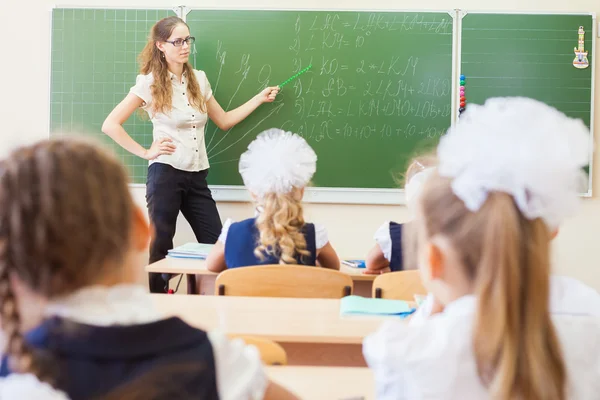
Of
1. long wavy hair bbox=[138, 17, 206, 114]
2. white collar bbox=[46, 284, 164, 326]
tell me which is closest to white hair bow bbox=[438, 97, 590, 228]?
white collar bbox=[46, 284, 164, 326]

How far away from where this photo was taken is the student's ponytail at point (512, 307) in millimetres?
993

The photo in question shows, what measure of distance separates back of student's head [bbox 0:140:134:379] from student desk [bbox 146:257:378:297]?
6.60 ft

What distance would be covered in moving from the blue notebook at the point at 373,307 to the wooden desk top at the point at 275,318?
3 centimetres

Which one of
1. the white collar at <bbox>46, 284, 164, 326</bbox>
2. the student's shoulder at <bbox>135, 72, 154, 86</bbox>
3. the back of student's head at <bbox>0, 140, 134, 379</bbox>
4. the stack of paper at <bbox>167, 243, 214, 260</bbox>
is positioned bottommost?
the stack of paper at <bbox>167, 243, 214, 260</bbox>

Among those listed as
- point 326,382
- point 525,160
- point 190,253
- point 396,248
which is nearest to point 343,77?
point 190,253

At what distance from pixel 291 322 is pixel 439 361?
85 cm

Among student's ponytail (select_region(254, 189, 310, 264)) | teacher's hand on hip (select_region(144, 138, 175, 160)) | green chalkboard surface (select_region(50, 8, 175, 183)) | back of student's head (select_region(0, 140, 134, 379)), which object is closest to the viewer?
back of student's head (select_region(0, 140, 134, 379))

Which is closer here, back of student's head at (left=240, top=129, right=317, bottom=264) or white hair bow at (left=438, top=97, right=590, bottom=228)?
white hair bow at (left=438, top=97, right=590, bottom=228)

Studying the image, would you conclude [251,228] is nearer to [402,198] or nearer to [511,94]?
[402,198]

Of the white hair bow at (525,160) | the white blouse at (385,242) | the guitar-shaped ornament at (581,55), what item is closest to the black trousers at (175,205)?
the white blouse at (385,242)

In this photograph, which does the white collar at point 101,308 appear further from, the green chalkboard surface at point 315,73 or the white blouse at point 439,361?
the green chalkboard surface at point 315,73

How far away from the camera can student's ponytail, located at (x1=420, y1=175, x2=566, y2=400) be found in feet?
3.26

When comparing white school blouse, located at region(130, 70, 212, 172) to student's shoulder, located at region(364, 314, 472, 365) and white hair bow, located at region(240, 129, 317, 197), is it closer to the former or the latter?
white hair bow, located at region(240, 129, 317, 197)

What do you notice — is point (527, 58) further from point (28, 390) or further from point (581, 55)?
point (28, 390)
